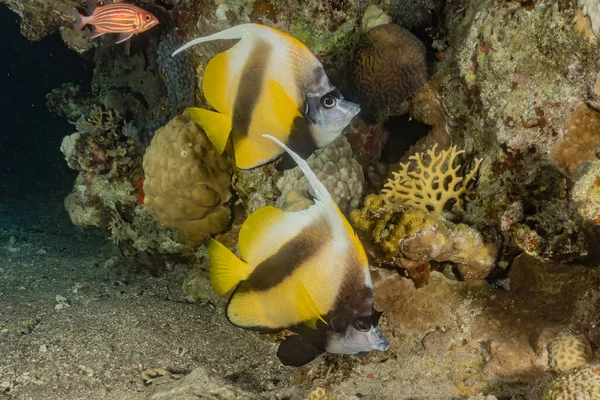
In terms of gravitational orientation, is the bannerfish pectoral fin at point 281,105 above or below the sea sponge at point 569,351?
above

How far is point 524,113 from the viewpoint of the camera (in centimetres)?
296

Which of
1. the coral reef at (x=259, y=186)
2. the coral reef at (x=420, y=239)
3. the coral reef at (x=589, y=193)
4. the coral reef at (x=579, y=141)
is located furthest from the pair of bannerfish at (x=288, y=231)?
the coral reef at (x=259, y=186)

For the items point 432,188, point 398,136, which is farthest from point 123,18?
point 432,188

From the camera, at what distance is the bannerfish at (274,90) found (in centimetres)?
211

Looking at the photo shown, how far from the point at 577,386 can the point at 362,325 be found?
1322 millimetres

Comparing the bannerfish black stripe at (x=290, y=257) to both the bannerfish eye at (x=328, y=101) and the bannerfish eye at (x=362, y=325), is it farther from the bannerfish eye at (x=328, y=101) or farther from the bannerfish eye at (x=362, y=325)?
the bannerfish eye at (x=328, y=101)

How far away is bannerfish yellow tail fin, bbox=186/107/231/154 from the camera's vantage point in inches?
85.7

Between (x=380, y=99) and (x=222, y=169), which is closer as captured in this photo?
(x=380, y=99)

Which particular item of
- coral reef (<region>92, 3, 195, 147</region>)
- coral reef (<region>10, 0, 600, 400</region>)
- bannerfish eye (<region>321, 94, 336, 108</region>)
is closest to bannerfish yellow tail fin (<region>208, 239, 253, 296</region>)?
bannerfish eye (<region>321, 94, 336, 108</region>)

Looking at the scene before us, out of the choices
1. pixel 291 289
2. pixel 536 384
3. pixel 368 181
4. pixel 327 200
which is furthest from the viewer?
pixel 368 181

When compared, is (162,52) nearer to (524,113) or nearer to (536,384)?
(524,113)

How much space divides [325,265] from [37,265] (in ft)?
20.8

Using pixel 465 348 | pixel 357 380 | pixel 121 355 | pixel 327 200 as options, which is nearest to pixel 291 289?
pixel 327 200

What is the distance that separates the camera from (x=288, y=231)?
184cm
